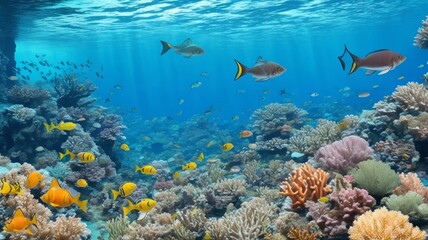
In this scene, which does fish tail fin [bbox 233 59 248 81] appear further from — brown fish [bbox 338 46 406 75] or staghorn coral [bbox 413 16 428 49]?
staghorn coral [bbox 413 16 428 49]

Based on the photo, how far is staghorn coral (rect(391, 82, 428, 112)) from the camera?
28.9 ft

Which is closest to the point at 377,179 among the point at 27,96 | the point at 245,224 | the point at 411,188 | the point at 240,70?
the point at 411,188

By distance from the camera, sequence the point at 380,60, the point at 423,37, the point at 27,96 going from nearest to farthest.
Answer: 1. the point at 380,60
2. the point at 423,37
3. the point at 27,96

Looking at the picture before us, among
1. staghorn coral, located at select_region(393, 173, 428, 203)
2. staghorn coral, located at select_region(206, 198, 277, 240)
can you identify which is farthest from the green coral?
staghorn coral, located at select_region(206, 198, 277, 240)

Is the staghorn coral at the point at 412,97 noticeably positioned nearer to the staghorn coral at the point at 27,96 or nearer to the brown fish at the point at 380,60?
the brown fish at the point at 380,60

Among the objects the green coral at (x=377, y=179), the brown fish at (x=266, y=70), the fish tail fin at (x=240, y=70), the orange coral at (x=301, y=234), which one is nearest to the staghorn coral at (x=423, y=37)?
the green coral at (x=377, y=179)

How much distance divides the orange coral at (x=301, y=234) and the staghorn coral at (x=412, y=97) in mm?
5063

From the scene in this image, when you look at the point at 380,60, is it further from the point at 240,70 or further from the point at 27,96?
the point at 27,96

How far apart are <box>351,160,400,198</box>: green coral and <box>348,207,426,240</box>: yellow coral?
4.37 ft

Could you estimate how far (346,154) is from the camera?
7.39 meters

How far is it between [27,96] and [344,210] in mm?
15063

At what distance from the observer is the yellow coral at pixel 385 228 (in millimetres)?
4227

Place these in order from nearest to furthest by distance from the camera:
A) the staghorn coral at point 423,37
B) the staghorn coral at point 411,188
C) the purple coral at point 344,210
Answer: the purple coral at point 344,210, the staghorn coral at point 411,188, the staghorn coral at point 423,37

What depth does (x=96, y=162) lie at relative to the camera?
1311 centimetres
